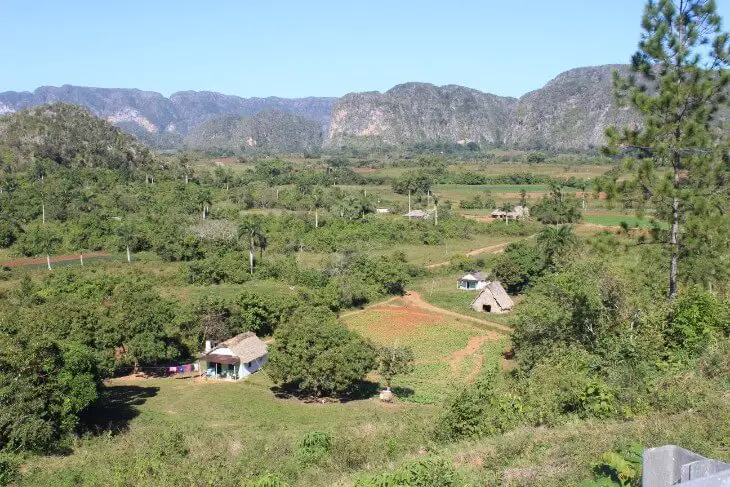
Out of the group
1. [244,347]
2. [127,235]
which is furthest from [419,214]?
[244,347]

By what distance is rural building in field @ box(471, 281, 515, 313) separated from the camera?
3716 cm

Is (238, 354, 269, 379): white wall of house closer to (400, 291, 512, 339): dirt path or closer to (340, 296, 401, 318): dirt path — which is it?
(340, 296, 401, 318): dirt path

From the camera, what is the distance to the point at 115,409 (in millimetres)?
21562

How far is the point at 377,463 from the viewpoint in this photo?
1095cm

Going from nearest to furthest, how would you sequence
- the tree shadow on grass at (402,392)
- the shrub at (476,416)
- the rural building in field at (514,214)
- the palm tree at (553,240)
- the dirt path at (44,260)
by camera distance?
the shrub at (476,416)
the tree shadow on grass at (402,392)
the palm tree at (553,240)
the dirt path at (44,260)
the rural building in field at (514,214)

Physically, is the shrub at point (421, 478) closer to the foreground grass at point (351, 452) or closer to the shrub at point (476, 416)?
the foreground grass at point (351, 452)

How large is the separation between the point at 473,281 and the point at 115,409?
26.1 meters

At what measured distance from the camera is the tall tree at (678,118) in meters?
13.9

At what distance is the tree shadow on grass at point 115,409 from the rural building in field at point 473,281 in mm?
23148

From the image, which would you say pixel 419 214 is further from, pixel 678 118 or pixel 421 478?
pixel 421 478

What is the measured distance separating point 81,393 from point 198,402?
4.80 meters

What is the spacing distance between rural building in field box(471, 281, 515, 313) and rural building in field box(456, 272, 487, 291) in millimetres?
4441

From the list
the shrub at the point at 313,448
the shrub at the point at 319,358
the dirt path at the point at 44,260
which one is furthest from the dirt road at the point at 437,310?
the dirt path at the point at 44,260

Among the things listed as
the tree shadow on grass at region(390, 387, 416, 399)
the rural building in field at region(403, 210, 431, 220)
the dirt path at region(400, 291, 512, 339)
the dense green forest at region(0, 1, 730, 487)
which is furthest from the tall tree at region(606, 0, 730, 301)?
the rural building in field at region(403, 210, 431, 220)
